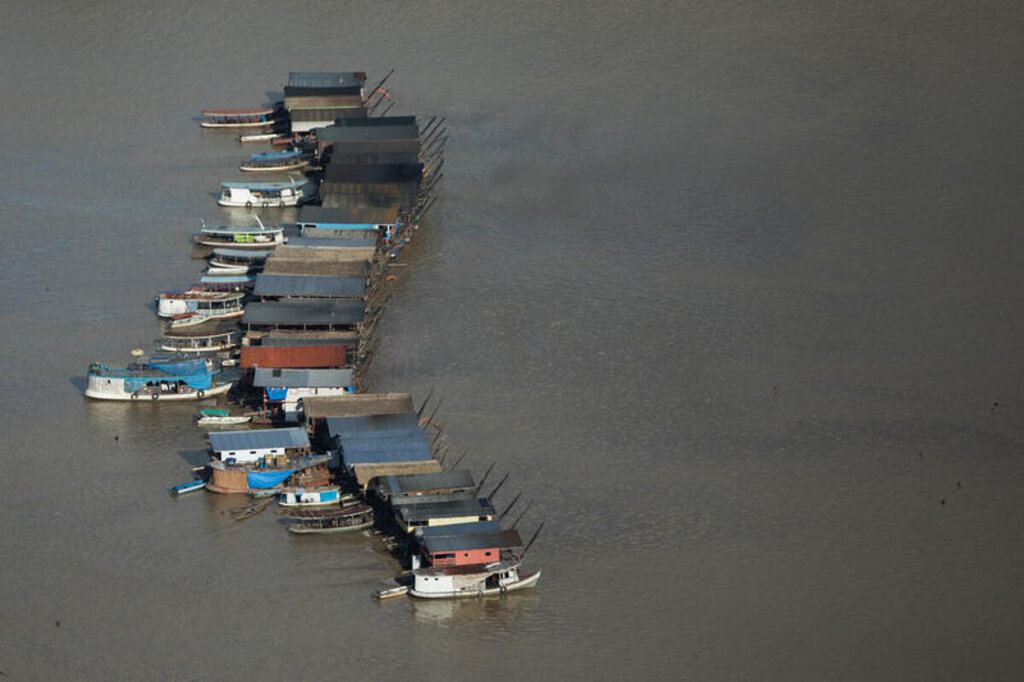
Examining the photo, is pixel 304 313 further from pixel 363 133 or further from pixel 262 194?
pixel 363 133

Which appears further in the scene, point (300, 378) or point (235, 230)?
point (235, 230)

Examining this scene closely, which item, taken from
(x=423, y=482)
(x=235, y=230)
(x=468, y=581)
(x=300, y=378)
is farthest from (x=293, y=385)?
(x=235, y=230)

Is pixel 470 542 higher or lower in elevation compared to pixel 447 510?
lower

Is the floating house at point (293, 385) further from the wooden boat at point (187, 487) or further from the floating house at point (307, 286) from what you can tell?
the floating house at point (307, 286)

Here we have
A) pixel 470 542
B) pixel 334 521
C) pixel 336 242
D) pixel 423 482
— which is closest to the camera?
pixel 470 542

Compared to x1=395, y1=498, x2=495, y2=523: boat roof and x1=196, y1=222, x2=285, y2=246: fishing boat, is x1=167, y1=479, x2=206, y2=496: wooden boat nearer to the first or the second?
x1=395, y1=498, x2=495, y2=523: boat roof

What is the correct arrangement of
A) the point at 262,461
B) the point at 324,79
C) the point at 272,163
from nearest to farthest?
the point at 262,461, the point at 272,163, the point at 324,79

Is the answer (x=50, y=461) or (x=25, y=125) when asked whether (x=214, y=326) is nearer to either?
(x=50, y=461)
